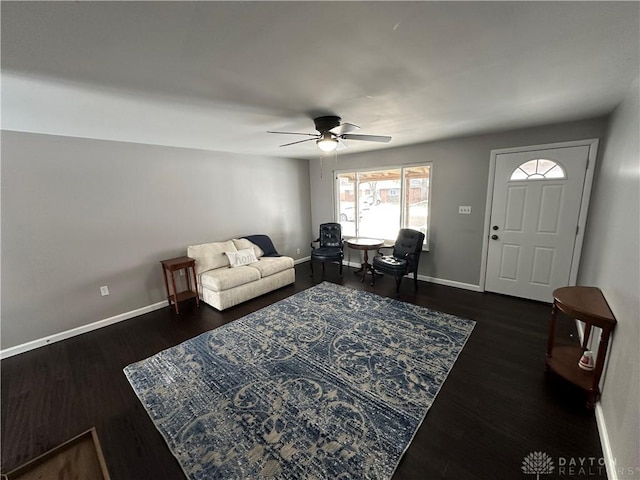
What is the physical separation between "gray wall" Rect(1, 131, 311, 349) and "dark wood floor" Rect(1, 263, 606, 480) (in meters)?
0.47

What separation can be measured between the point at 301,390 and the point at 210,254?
8.77 ft

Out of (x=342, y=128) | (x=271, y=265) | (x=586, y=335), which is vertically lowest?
(x=586, y=335)

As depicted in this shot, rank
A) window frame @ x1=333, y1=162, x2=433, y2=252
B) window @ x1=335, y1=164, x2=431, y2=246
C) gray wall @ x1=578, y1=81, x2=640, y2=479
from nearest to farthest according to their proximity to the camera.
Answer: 1. gray wall @ x1=578, y1=81, x2=640, y2=479
2. window frame @ x1=333, y1=162, x2=433, y2=252
3. window @ x1=335, y1=164, x2=431, y2=246

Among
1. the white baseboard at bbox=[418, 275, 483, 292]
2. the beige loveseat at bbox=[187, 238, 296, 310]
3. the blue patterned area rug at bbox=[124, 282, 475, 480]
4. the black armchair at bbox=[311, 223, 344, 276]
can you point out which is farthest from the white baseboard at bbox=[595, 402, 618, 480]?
the beige loveseat at bbox=[187, 238, 296, 310]

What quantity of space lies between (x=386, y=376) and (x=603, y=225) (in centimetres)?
245

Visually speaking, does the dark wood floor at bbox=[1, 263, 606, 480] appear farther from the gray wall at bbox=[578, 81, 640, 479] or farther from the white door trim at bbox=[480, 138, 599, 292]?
the white door trim at bbox=[480, 138, 599, 292]

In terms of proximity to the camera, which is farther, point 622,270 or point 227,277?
point 227,277

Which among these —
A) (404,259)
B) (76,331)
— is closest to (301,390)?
(404,259)

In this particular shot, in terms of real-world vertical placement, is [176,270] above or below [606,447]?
above

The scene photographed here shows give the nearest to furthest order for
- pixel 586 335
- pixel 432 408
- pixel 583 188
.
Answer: pixel 432 408 < pixel 586 335 < pixel 583 188

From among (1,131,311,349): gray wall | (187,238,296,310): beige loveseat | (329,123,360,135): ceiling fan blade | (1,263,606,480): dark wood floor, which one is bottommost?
(1,263,606,480): dark wood floor

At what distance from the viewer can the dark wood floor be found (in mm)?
1542

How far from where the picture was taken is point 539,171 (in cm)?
327

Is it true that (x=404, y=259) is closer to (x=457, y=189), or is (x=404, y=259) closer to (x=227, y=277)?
(x=457, y=189)
